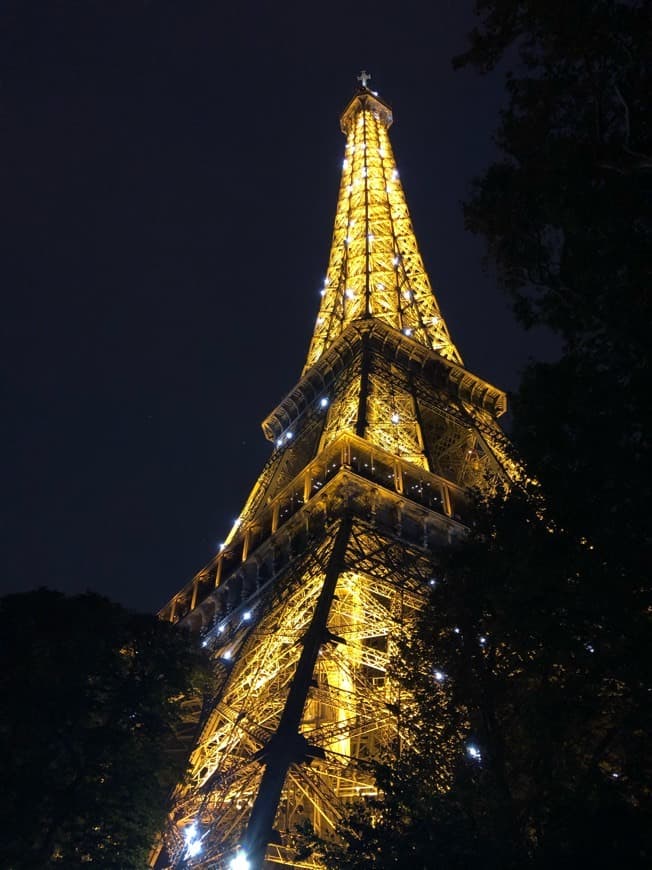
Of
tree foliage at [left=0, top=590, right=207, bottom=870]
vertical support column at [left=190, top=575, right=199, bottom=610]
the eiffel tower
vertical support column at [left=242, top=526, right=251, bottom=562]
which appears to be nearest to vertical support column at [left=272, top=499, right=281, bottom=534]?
the eiffel tower

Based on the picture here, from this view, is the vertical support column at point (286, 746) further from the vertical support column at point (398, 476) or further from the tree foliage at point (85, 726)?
the vertical support column at point (398, 476)

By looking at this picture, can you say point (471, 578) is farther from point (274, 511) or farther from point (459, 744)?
point (274, 511)

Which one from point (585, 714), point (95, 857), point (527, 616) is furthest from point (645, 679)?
point (95, 857)

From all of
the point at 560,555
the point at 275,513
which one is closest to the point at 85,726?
the point at 560,555

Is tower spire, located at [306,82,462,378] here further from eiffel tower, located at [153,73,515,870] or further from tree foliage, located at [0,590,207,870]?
tree foliage, located at [0,590,207,870]

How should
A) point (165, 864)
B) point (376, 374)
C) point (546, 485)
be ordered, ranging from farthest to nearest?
point (376, 374) → point (165, 864) → point (546, 485)

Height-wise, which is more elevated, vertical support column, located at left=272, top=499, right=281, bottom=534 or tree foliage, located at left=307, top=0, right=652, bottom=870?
vertical support column, located at left=272, top=499, right=281, bottom=534

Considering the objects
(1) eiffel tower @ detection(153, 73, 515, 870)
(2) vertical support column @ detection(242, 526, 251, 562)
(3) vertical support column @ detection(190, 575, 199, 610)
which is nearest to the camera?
(1) eiffel tower @ detection(153, 73, 515, 870)
